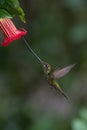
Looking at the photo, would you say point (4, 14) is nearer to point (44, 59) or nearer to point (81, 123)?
point (81, 123)

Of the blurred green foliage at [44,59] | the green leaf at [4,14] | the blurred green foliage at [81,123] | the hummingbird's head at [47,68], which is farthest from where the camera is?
the blurred green foliage at [44,59]

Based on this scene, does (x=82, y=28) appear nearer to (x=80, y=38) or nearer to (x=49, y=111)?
(x=80, y=38)

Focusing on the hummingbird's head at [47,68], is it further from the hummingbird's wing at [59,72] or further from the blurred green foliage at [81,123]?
the blurred green foliage at [81,123]

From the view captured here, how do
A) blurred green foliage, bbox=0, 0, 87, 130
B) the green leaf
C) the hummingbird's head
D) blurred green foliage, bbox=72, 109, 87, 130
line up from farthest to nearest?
blurred green foliage, bbox=0, 0, 87, 130, blurred green foliage, bbox=72, 109, 87, 130, the hummingbird's head, the green leaf

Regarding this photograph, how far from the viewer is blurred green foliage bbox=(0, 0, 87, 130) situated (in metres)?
4.56

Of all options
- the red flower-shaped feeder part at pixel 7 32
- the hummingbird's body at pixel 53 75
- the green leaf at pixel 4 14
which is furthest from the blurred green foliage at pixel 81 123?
the green leaf at pixel 4 14

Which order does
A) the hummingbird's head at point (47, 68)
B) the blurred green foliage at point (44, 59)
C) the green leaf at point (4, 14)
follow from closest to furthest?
the green leaf at point (4, 14) → the hummingbird's head at point (47, 68) → the blurred green foliage at point (44, 59)

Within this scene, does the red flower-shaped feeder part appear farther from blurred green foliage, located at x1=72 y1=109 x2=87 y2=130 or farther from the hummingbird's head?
blurred green foliage, located at x1=72 y1=109 x2=87 y2=130

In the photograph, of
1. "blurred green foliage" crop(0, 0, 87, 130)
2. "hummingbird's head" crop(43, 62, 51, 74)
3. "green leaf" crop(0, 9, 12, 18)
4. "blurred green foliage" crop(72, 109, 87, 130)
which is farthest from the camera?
"blurred green foliage" crop(0, 0, 87, 130)

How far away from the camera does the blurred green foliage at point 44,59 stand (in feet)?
15.0

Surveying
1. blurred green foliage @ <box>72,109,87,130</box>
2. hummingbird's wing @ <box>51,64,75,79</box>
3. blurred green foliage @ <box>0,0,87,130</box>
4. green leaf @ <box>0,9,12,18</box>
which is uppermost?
green leaf @ <box>0,9,12,18</box>

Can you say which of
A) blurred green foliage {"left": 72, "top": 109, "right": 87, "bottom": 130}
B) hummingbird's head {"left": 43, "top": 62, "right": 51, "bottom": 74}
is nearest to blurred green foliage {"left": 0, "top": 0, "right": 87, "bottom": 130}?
blurred green foliage {"left": 72, "top": 109, "right": 87, "bottom": 130}

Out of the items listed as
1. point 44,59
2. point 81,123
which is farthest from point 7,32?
point 44,59

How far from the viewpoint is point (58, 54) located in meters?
4.90
